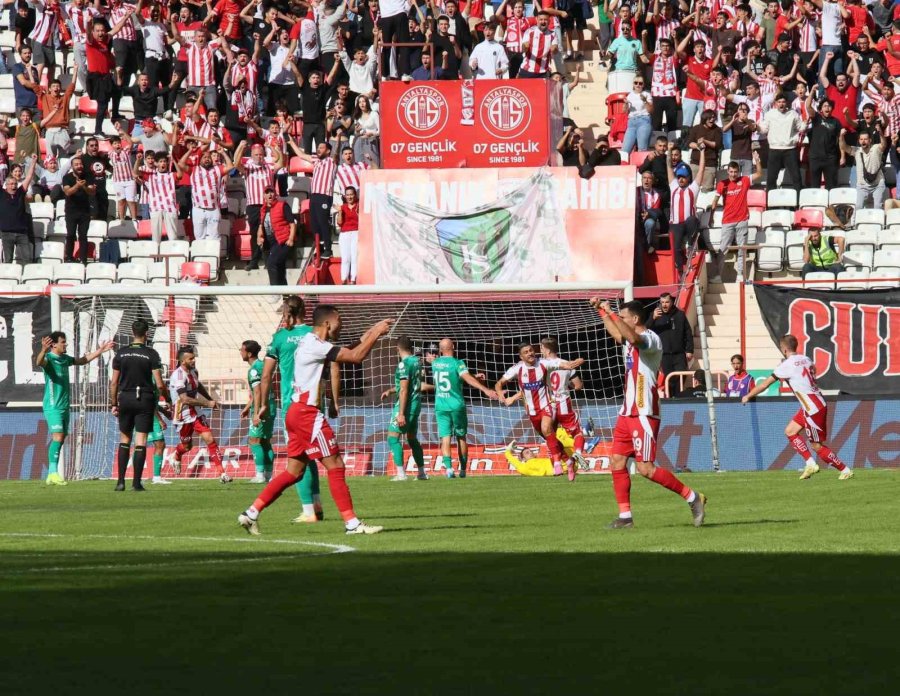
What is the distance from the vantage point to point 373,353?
29031 mm

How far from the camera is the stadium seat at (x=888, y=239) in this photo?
29797 mm

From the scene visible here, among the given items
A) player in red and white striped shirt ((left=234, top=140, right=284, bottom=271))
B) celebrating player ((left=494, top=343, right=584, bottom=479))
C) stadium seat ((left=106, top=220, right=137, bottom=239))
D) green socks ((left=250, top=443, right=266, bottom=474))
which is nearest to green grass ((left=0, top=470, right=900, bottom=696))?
green socks ((left=250, top=443, right=266, bottom=474))

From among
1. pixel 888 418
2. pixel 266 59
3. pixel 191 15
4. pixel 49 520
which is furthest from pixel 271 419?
pixel 191 15

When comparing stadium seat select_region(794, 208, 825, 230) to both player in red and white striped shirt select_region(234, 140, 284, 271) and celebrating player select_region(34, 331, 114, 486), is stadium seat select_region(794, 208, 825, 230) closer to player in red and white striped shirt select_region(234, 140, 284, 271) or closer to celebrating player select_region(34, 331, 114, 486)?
player in red and white striped shirt select_region(234, 140, 284, 271)

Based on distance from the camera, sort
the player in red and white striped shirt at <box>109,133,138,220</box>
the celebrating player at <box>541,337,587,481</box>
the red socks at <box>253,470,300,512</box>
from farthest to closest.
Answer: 1. the player in red and white striped shirt at <box>109,133,138,220</box>
2. the celebrating player at <box>541,337,587,481</box>
3. the red socks at <box>253,470,300,512</box>

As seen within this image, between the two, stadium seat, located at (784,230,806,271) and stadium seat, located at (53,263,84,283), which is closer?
stadium seat, located at (784,230,806,271)

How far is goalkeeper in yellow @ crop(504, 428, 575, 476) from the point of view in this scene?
26195mm

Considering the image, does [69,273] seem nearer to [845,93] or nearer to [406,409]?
[406,409]

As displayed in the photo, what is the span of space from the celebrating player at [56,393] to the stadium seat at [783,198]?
13868 mm

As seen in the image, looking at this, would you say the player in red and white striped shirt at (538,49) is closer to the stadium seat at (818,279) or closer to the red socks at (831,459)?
the stadium seat at (818,279)

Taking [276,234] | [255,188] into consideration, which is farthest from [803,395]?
[255,188]

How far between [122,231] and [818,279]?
1371 centimetres

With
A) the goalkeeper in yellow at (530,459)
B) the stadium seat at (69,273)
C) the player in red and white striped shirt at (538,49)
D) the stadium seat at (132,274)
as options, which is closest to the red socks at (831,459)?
the goalkeeper in yellow at (530,459)

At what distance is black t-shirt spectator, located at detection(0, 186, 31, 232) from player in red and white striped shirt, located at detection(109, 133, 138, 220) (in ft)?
6.46
